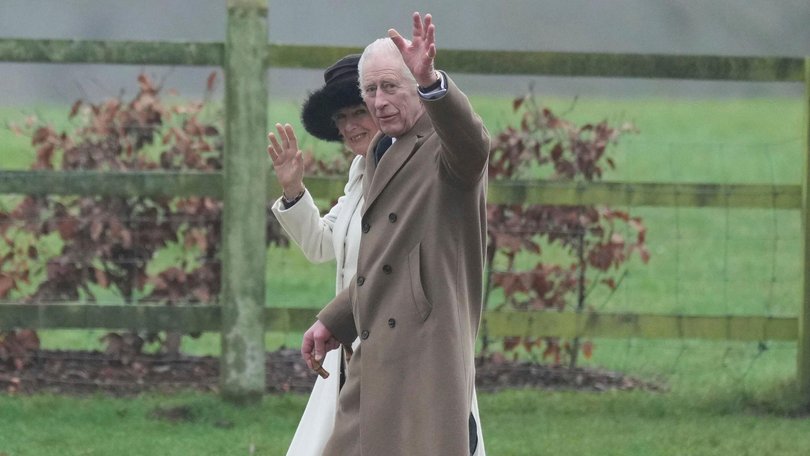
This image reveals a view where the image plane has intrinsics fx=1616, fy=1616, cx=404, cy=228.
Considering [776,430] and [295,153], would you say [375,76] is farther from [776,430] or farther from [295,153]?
[776,430]

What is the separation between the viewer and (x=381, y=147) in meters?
4.34

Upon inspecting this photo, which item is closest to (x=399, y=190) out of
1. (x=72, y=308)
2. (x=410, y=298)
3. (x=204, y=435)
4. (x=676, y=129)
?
(x=410, y=298)

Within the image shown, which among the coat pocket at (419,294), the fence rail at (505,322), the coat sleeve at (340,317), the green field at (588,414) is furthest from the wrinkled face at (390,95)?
the fence rail at (505,322)

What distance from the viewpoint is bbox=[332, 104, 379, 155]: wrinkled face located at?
184 inches

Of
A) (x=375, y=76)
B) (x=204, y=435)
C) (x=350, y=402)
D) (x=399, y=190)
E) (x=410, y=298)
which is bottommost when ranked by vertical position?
(x=204, y=435)

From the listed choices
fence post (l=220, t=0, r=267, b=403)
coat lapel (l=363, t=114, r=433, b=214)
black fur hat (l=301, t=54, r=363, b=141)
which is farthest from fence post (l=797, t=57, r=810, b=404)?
coat lapel (l=363, t=114, r=433, b=214)

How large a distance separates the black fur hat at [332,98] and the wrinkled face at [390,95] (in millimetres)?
495

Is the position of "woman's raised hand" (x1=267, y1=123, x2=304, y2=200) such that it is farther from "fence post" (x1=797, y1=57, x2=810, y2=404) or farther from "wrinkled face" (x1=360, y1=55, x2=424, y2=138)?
"fence post" (x1=797, y1=57, x2=810, y2=404)

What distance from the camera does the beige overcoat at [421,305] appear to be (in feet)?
13.2

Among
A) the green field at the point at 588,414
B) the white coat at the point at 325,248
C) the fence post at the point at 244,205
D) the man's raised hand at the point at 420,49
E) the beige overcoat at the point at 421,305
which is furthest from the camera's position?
the fence post at the point at 244,205

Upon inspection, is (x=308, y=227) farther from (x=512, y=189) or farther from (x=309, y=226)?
(x=512, y=189)

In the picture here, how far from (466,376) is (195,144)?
405cm

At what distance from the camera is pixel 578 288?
794 cm

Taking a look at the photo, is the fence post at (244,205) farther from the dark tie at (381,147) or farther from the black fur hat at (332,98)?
the dark tie at (381,147)
